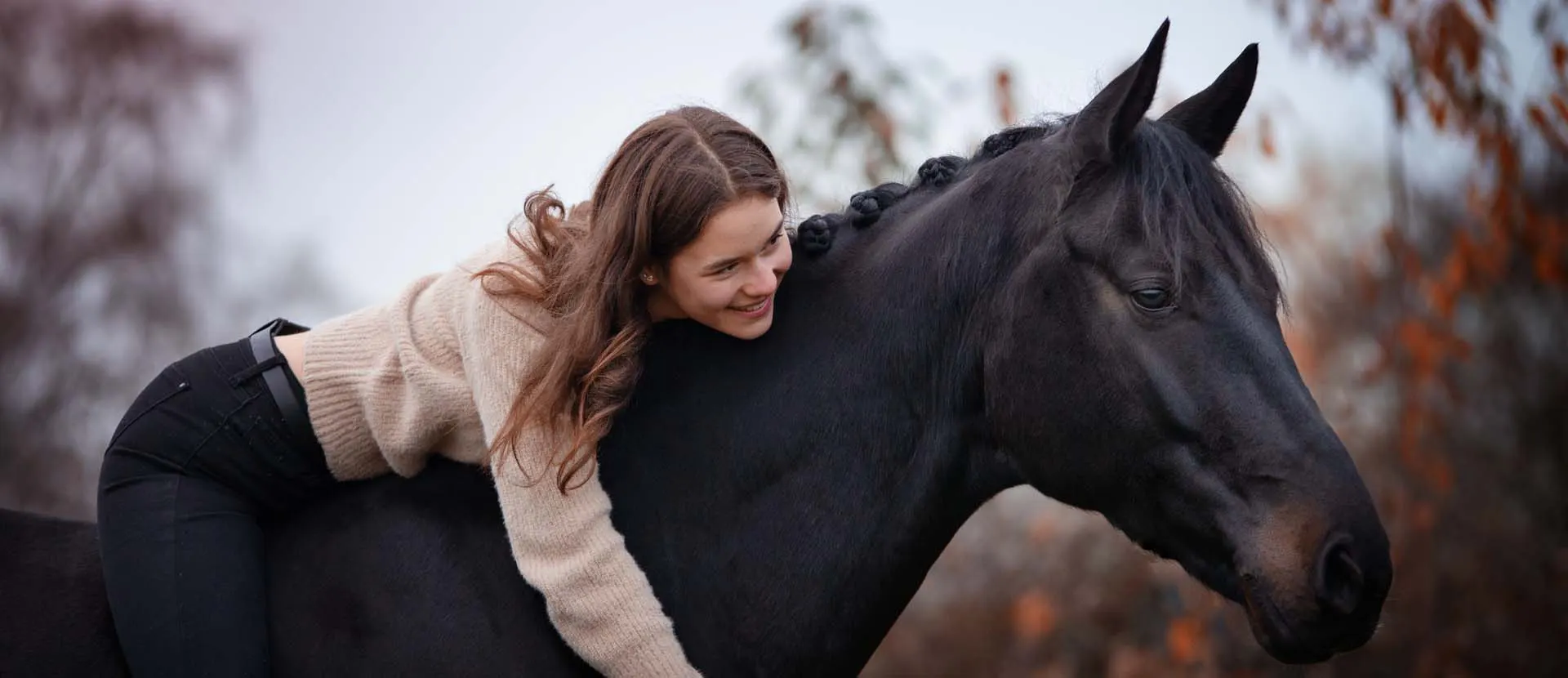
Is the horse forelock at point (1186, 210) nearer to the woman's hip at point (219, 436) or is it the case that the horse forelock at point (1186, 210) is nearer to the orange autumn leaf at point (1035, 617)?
the woman's hip at point (219, 436)

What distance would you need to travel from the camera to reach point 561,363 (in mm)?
2172

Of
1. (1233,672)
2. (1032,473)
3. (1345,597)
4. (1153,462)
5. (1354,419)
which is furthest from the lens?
(1354,419)

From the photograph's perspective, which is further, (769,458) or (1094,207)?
(769,458)

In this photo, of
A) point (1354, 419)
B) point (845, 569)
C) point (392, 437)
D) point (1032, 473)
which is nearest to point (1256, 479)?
point (1032, 473)

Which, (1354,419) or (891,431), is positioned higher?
(891,431)

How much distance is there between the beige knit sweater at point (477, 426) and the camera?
2.11m

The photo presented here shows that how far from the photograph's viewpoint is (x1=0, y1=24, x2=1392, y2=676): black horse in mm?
2014

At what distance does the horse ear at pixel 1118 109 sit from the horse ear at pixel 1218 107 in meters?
0.17

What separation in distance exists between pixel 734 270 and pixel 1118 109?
2.63 feet

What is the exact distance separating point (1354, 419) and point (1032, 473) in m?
5.53

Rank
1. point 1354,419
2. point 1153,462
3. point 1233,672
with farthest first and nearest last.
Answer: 1. point 1354,419
2. point 1233,672
3. point 1153,462

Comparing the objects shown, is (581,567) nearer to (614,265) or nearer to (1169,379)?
(614,265)

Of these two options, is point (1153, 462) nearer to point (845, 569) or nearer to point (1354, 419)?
point (845, 569)

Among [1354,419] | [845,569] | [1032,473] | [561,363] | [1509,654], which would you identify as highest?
[561,363]
